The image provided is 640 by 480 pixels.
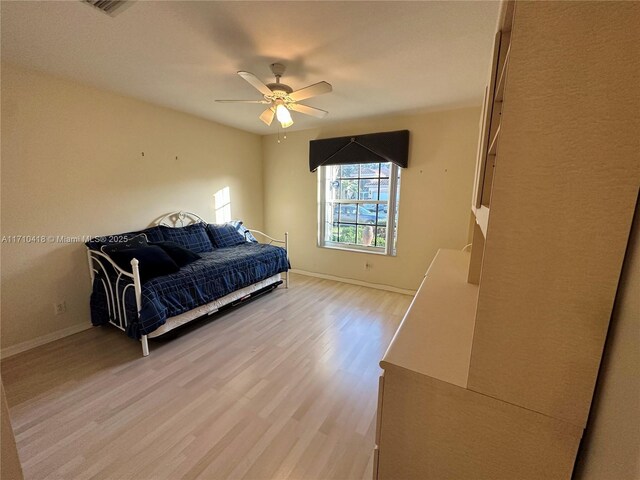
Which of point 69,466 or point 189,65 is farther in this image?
point 189,65

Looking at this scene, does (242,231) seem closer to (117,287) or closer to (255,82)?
(117,287)

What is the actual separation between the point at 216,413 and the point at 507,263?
1.87 metres

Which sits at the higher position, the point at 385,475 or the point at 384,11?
the point at 384,11

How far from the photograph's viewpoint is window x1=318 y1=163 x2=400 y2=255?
3852 millimetres

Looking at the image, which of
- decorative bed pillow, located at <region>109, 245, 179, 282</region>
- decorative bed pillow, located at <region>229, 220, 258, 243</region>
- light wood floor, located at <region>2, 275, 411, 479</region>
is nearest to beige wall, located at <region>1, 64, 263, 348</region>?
light wood floor, located at <region>2, 275, 411, 479</region>

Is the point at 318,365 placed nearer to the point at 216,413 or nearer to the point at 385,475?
the point at 216,413

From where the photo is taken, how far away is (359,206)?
4.12 meters

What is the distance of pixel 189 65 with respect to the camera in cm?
212

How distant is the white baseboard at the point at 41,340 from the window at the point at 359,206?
314cm

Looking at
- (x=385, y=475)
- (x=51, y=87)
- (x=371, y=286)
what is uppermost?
(x=51, y=87)

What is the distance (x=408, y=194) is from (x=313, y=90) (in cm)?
212

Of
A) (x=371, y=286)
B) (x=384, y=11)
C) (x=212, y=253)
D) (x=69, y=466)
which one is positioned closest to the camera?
(x=69, y=466)

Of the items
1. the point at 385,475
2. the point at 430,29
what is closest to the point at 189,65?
the point at 430,29

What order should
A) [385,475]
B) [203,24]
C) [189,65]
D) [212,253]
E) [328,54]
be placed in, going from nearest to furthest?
[385,475] < [203,24] < [328,54] < [189,65] < [212,253]
